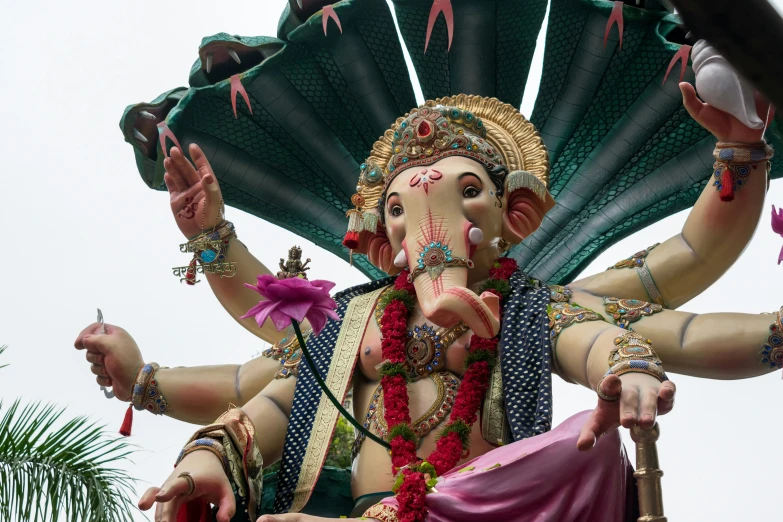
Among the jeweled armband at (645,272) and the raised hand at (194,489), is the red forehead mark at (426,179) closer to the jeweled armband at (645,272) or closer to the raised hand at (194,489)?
→ the jeweled armband at (645,272)

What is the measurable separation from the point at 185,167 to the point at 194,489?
5.02ft

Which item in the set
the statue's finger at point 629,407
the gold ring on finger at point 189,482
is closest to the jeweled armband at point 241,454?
the gold ring on finger at point 189,482

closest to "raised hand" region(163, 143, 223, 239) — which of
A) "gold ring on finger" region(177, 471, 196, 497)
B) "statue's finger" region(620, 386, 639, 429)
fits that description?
"gold ring on finger" region(177, 471, 196, 497)

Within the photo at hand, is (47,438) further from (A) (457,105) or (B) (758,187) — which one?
(B) (758,187)

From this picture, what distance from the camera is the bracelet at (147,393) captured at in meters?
4.48

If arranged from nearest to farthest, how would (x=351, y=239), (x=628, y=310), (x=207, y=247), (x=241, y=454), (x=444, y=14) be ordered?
(x=241, y=454)
(x=628, y=310)
(x=351, y=239)
(x=207, y=247)
(x=444, y=14)

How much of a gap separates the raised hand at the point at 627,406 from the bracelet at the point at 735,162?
1.04 meters

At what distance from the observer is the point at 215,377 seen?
4.56 m

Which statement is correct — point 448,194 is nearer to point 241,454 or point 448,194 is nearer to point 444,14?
point 444,14

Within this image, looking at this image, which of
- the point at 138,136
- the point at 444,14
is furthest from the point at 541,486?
the point at 138,136

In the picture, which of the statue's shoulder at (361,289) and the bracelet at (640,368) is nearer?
the bracelet at (640,368)

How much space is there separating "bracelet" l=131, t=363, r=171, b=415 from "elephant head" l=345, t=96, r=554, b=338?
95 centimetres

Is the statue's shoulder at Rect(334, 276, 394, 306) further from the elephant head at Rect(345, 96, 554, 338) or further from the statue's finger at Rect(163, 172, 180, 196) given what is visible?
the statue's finger at Rect(163, 172, 180, 196)

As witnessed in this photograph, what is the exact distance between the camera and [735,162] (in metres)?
3.98
